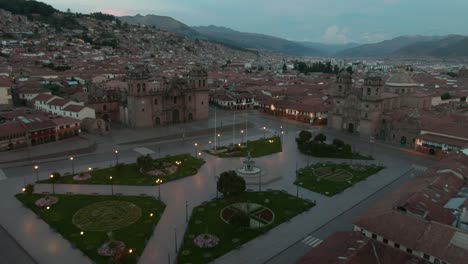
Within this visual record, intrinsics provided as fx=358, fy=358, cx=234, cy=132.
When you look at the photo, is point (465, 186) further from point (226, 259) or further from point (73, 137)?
point (73, 137)

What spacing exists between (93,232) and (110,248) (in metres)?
3.78

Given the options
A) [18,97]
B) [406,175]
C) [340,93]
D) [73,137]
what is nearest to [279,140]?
[340,93]

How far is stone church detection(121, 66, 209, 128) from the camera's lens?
69250 millimetres

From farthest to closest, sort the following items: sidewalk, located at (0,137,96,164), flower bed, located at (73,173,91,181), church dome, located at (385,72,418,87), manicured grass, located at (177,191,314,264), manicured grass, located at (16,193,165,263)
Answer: church dome, located at (385,72,418,87) < sidewalk, located at (0,137,96,164) < flower bed, located at (73,173,91,181) < manicured grass, located at (16,193,165,263) < manicured grass, located at (177,191,314,264)

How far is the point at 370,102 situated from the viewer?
6562 cm

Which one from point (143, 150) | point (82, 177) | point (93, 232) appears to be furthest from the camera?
point (143, 150)

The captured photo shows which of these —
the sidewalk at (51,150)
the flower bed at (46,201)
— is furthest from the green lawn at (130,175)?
the sidewalk at (51,150)

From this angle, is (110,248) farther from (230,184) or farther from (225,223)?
(230,184)

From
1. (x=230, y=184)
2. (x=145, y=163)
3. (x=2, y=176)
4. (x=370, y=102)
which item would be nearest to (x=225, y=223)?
(x=230, y=184)

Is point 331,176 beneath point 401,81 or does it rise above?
beneath

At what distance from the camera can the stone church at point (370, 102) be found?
216 feet

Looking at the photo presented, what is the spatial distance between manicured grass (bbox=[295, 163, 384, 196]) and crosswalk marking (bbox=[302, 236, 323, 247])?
991 cm

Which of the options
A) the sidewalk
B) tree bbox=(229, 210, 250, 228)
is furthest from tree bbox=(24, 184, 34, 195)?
tree bbox=(229, 210, 250, 228)

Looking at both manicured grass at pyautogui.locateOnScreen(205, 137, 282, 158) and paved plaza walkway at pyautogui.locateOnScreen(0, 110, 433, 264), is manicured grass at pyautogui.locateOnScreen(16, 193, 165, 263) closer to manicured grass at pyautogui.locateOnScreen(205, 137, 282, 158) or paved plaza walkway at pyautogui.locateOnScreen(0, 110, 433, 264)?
paved plaza walkway at pyautogui.locateOnScreen(0, 110, 433, 264)
